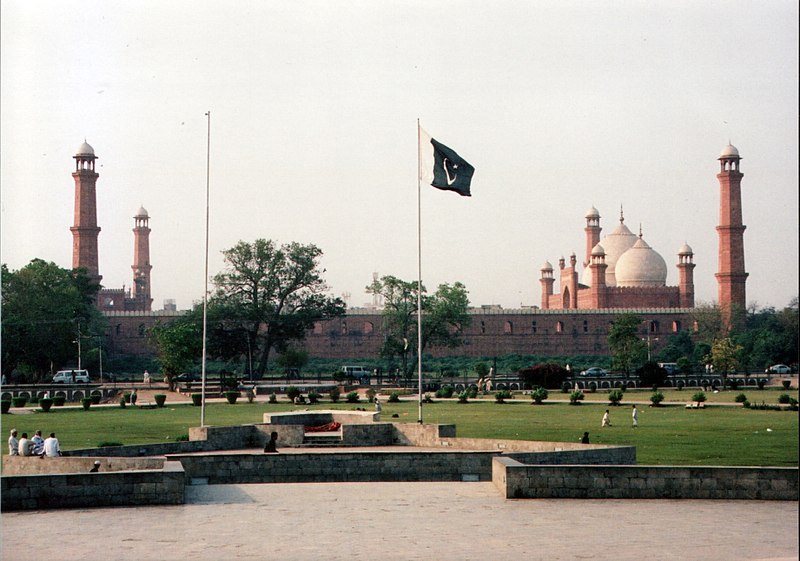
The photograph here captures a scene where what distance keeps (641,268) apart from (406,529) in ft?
198

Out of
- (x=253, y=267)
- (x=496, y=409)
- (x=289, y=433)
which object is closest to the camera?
(x=289, y=433)

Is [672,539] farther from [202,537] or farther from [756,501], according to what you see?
[202,537]

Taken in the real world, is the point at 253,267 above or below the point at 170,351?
above

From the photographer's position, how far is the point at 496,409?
100ft

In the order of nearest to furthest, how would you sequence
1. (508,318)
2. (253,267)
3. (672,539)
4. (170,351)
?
1. (672,539)
2. (170,351)
3. (253,267)
4. (508,318)

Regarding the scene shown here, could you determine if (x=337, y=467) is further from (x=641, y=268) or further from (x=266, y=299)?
(x=641, y=268)

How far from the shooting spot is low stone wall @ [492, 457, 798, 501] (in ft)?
45.1

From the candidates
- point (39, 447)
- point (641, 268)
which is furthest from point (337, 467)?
point (641, 268)

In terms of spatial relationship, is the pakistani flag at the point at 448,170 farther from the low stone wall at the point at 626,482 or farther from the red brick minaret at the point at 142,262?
the red brick minaret at the point at 142,262

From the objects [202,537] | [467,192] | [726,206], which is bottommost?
[202,537]

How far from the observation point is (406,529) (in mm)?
11742

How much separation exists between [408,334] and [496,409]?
2078 cm

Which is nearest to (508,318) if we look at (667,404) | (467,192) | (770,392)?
(770,392)

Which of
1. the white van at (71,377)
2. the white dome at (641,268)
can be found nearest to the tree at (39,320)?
the white van at (71,377)
